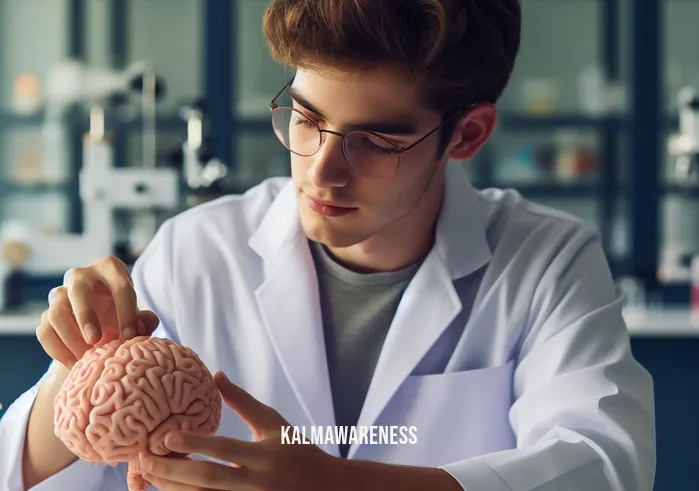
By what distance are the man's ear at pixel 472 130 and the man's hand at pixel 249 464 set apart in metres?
0.46

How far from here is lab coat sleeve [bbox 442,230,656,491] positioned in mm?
854

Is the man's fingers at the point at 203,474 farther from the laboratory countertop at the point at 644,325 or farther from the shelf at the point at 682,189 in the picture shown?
the shelf at the point at 682,189

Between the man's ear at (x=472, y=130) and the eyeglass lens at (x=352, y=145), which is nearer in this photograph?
the eyeglass lens at (x=352, y=145)

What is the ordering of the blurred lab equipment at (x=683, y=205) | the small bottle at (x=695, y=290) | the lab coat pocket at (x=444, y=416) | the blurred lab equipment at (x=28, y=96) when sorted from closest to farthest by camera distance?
the lab coat pocket at (x=444, y=416), the small bottle at (x=695, y=290), the blurred lab equipment at (x=683, y=205), the blurred lab equipment at (x=28, y=96)

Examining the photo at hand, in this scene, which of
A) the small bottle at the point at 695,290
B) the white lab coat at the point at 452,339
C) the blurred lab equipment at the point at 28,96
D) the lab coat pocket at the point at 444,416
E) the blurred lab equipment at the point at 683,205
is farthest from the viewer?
the blurred lab equipment at the point at 28,96

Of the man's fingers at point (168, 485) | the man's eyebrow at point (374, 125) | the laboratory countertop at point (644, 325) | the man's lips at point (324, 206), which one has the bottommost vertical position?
the laboratory countertop at point (644, 325)

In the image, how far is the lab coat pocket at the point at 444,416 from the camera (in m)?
1.02

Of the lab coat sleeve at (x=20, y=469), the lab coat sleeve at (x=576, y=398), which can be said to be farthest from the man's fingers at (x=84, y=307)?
the lab coat sleeve at (x=576, y=398)

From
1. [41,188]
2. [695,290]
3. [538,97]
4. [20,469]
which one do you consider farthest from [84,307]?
[538,97]

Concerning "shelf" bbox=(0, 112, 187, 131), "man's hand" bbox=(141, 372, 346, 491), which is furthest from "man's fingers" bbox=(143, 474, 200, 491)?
"shelf" bbox=(0, 112, 187, 131)

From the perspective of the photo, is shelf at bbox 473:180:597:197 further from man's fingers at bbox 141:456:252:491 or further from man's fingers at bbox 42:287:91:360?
man's fingers at bbox 141:456:252:491

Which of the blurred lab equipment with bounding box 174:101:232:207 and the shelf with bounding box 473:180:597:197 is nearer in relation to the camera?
the blurred lab equipment with bounding box 174:101:232:207

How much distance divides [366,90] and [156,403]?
376mm

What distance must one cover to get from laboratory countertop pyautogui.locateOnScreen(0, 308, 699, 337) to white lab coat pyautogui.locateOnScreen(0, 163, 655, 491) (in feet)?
4.36
